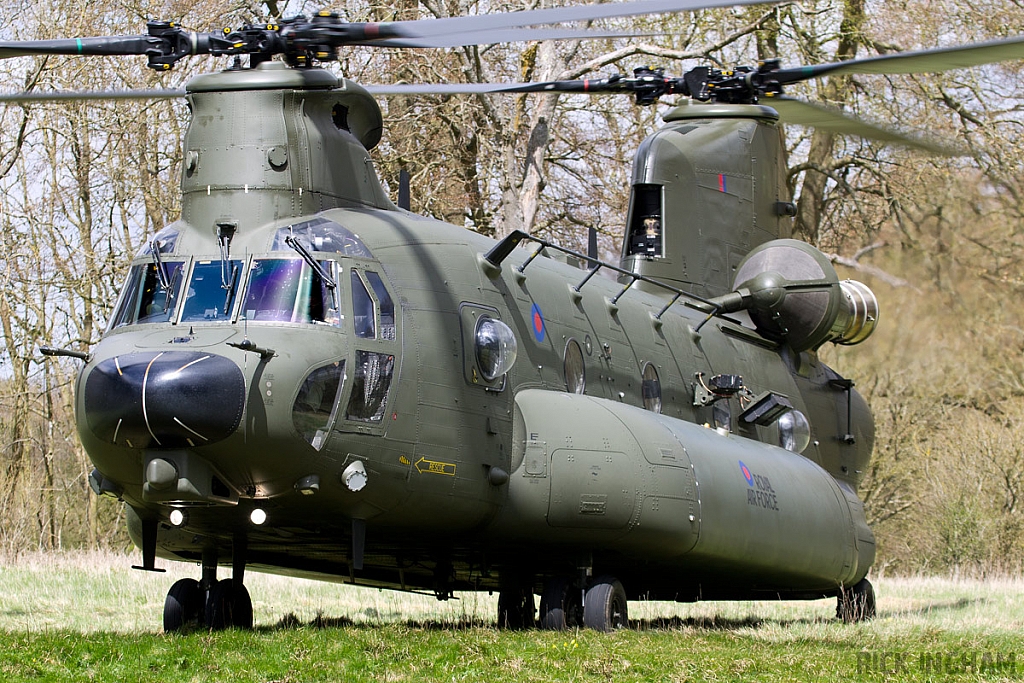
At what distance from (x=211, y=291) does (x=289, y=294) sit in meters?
0.60

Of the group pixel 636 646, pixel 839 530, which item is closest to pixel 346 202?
pixel 636 646

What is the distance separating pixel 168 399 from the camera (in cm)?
949

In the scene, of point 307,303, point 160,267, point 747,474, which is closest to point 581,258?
point 747,474

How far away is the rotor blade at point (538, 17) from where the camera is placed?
9602 millimetres

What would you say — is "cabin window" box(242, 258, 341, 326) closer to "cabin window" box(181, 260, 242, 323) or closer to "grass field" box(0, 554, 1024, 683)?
"cabin window" box(181, 260, 242, 323)

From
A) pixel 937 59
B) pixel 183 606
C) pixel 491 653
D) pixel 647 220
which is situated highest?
pixel 937 59

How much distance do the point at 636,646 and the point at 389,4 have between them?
1798cm

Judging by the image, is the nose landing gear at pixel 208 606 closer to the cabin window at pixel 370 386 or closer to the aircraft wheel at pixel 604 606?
the cabin window at pixel 370 386

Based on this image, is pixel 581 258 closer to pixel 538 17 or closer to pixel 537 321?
pixel 537 321

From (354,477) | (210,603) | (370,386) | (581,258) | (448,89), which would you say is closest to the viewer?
(354,477)

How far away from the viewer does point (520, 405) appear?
38.0 feet

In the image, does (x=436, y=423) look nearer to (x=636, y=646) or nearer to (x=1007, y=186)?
(x=636, y=646)

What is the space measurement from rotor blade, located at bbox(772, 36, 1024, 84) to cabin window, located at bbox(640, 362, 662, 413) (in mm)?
3349

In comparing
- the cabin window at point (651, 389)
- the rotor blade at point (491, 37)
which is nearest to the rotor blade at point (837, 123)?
the cabin window at point (651, 389)
